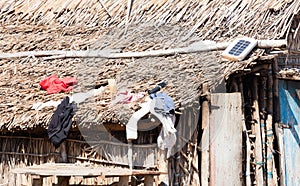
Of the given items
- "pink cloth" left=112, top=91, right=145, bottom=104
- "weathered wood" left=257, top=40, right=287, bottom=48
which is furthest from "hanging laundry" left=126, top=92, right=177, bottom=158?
"weathered wood" left=257, top=40, right=287, bottom=48

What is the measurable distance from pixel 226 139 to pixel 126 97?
46.5 inches

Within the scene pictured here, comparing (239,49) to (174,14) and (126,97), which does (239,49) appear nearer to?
(126,97)

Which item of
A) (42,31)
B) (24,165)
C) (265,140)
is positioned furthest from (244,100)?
(42,31)

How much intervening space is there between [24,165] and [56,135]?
3.49 ft

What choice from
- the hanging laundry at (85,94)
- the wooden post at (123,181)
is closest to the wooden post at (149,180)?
the wooden post at (123,181)

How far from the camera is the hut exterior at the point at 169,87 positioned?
7941 millimetres

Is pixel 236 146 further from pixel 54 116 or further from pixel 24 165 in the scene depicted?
pixel 24 165

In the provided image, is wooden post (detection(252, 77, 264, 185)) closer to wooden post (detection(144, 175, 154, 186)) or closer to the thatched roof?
the thatched roof

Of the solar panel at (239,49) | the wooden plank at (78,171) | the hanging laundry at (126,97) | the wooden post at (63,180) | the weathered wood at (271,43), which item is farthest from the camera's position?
the weathered wood at (271,43)

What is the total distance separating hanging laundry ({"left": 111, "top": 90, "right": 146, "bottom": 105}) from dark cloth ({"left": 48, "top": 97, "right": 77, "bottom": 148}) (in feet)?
1.56

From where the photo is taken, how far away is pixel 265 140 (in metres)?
8.71

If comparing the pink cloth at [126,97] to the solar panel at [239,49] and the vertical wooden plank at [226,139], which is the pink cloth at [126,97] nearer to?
the vertical wooden plank at [226,139]

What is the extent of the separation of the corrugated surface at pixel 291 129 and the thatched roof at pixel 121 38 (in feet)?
2.65

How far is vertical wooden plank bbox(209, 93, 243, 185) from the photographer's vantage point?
26.1 ft
